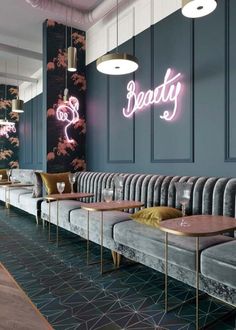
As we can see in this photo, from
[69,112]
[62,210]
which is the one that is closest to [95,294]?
[62,210]

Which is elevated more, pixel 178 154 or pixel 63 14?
pixel 63 14

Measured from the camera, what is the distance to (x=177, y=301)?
2350mm

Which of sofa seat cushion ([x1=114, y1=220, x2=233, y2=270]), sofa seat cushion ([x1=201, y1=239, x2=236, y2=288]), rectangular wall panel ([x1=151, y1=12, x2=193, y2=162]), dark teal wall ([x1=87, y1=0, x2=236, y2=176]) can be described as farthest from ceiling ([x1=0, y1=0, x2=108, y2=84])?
sofa seat cushion ([x1=201, y1=239, x2=236, y2=288])

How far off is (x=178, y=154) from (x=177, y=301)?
2.04m

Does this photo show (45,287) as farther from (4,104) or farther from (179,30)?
(4,104)

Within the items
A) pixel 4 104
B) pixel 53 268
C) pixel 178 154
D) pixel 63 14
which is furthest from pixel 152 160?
pixel 4 104

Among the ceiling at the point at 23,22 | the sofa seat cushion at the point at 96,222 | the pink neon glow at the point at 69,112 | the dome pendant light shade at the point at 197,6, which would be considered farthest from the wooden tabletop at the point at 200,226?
the ceiling at the point at 23,22

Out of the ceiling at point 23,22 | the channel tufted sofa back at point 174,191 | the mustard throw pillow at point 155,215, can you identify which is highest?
the ceiling at point 23,22

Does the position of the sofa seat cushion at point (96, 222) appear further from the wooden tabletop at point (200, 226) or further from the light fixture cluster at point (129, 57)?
the light fixture cluster at point (129, 57)

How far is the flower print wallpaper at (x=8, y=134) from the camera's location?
9.68 metres

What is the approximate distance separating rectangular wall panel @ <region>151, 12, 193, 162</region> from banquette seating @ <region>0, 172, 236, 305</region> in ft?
1.68

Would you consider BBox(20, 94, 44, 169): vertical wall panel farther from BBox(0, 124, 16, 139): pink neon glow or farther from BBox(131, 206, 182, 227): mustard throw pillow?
BBox(131, 206, 182, 227): mustard throw pillow

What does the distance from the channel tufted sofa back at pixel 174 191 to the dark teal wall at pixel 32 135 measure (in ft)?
13.9

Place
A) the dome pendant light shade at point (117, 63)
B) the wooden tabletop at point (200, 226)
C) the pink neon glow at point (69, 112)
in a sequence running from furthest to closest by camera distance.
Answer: the pink neon glow at point (69, 112) → the dome pendant light shade at point (117, 63) → the wooden tabletop at point (200, 226)
